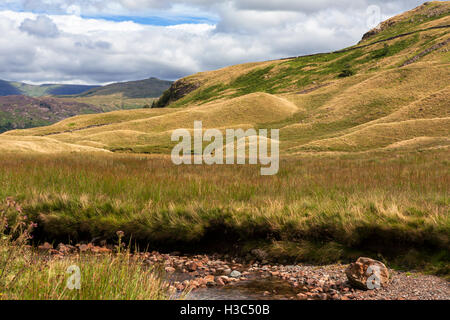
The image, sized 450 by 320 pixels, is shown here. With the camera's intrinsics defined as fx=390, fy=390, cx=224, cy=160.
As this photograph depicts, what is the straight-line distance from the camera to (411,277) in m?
6.40

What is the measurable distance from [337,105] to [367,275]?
7065cm

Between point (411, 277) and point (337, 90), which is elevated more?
point (337, 90)

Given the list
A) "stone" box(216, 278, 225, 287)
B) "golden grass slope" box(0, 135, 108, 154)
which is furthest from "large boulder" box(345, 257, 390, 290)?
"golden grass slope" box(0, 135, 108, 154)

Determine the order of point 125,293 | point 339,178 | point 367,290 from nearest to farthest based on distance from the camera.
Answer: point 125,293
point 367,290
point 339,178

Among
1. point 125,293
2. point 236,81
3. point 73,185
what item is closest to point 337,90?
point 236,81

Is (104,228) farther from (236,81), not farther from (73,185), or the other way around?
(236,81)

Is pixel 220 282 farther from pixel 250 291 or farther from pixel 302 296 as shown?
pixel 302 296

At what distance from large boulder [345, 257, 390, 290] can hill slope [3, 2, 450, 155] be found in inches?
1064

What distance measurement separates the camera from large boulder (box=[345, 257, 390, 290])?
6098 mm

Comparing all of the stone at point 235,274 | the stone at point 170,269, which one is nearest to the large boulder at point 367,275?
the stone at point 235,274

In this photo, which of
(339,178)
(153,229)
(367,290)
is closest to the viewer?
(367,290)

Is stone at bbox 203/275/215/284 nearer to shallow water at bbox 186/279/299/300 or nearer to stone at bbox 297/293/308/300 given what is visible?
shallow water at bbox 186/279/299/300

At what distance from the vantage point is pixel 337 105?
240 ft

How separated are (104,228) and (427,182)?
9.20 meters
